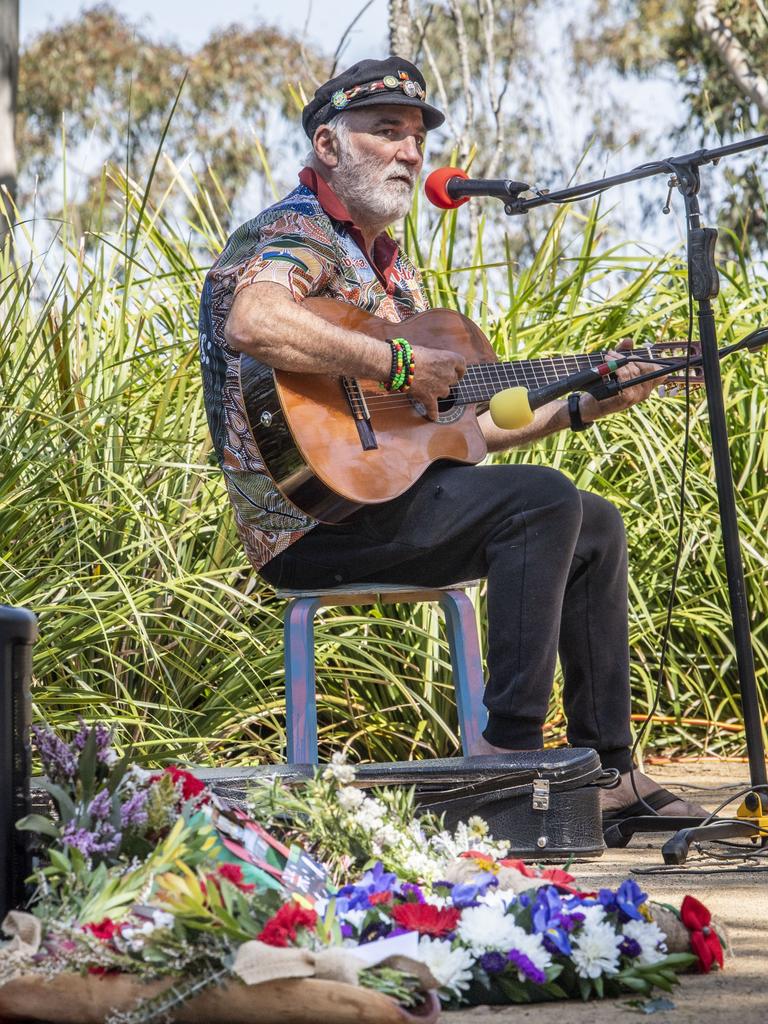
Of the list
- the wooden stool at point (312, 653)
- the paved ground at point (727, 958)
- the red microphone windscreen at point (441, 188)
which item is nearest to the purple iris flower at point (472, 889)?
the paved ground at point (727, 958)

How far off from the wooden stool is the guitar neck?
437mm

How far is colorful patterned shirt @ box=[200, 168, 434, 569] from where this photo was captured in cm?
278

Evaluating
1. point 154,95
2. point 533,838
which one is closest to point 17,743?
point 533,838

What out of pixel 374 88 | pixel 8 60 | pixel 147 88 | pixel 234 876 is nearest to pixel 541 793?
pixel 234 876

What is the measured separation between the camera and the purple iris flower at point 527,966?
1.56 m

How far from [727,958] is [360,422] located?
1.40 m

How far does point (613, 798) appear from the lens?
2859 millimetres

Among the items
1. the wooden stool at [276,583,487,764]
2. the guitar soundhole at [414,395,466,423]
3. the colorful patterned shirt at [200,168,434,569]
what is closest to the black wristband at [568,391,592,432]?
the guitar soundhole at [414,395,466,423]

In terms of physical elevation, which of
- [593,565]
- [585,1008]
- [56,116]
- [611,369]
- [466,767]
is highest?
[56,116]

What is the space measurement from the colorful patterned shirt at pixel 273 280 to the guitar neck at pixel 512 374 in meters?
0.23

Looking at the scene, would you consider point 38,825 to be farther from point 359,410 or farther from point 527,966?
point 359,410

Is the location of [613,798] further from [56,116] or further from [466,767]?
[56,116]

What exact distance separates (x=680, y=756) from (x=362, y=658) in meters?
1.16

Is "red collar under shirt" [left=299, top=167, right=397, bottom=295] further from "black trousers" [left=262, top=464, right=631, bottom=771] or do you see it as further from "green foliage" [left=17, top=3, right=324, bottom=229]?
"green foliage" [left=17, top=3, right=324, bottom=229]
